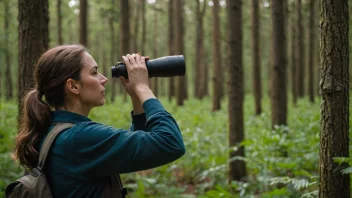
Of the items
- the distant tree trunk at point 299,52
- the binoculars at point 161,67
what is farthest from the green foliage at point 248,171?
the distant tree trunk at point 299,52

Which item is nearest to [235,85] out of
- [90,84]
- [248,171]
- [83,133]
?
[248,171]

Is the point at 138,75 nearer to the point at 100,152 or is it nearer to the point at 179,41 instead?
the point at 100,152

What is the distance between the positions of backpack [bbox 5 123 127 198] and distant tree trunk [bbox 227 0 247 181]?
4.60m

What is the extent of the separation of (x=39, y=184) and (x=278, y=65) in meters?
6.96

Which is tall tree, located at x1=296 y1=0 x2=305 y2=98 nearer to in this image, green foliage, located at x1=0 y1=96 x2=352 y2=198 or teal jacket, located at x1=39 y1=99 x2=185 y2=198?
green foliage, located at x1=0 y1=96 x2=352 y2=198

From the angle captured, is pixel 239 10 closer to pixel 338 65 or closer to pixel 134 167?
pixel 338 65

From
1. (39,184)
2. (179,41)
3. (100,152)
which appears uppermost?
(179,41)

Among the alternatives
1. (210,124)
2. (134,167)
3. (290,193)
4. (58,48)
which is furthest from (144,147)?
(210,124)

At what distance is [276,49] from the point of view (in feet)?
26.9

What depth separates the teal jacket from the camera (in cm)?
190

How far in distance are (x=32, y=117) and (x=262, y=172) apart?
431 cm

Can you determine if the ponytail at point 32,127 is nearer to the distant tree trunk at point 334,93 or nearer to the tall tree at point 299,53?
the distant tree trunk at point 334,93

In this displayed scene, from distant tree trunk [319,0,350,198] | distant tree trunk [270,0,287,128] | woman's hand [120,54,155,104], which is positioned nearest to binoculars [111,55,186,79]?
woman's hand [120,54,155,104]

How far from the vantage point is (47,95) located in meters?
2.12
